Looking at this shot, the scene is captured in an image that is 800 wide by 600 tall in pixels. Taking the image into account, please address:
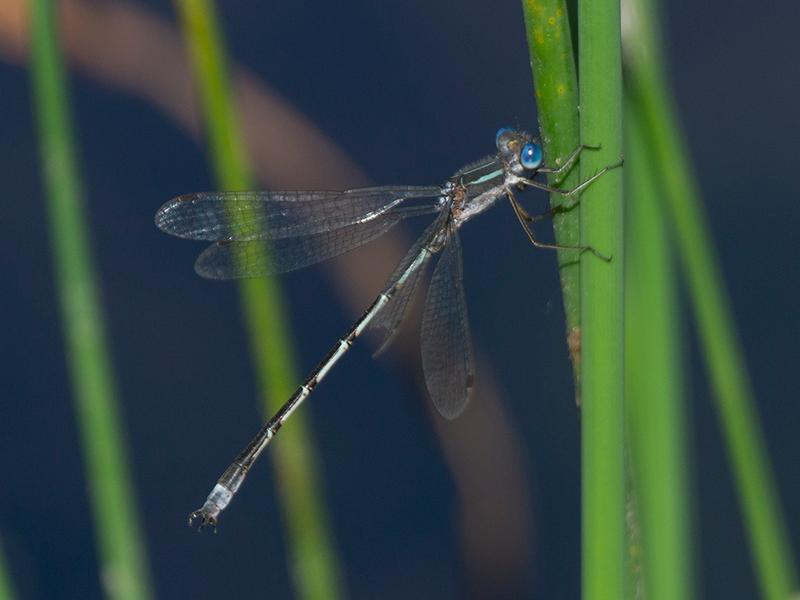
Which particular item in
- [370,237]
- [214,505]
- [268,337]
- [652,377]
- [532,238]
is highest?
[370,237]

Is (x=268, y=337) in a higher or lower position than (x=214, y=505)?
higher

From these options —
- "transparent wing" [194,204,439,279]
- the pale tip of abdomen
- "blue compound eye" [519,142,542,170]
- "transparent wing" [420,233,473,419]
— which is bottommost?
the pale tip of abdomen

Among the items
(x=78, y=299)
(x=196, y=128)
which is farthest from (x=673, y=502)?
(x=196, y=128)

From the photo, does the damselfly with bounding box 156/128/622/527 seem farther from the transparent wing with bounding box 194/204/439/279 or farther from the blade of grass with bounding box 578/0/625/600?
the blade of grass with bounding box 578/0/625/600

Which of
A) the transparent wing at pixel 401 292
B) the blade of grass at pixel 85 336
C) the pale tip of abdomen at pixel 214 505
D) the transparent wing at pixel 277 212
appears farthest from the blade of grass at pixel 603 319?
the transparent wing at pixel 401 292

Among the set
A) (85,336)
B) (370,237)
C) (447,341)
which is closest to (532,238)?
(447,341)

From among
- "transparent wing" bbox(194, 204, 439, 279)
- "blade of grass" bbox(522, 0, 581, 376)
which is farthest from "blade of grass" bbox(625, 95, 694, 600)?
"transparent wing" bbox(194, 204, 439, 279)

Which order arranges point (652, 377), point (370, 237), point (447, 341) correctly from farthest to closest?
1. point (370, 237)
2. point (447, 341)
3. point (652, 377)

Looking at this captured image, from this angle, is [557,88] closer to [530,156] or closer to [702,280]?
[702,280]
